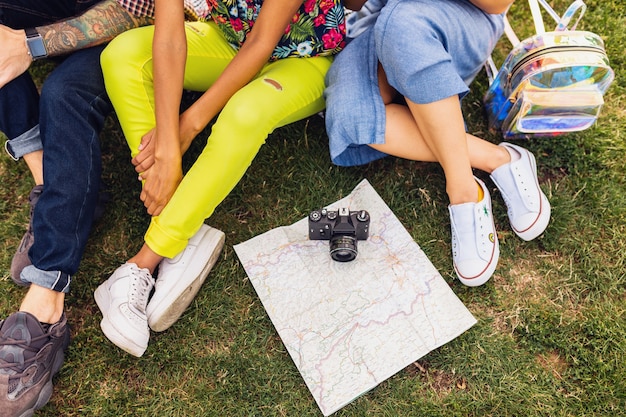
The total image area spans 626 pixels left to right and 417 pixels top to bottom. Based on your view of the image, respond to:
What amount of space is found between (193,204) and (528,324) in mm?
1175

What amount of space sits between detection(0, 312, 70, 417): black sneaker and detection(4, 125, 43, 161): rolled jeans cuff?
23.1 inches

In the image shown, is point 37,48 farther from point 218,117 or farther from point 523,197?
point 523,197

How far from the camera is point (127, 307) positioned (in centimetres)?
168

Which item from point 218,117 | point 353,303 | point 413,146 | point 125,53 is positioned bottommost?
point 353,303

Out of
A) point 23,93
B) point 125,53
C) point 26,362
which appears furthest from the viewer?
point 23,93

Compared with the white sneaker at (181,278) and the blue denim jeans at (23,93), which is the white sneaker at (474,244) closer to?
the white sneaker at (181,278)

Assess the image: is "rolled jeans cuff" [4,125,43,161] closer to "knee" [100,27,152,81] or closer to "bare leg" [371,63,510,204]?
"knee" [100,27,152,81]

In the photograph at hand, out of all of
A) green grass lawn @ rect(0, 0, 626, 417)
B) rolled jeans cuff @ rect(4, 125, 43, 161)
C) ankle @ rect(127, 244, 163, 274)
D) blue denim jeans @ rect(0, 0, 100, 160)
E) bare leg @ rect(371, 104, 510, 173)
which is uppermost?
blue denim jeans @ rect(0, 0, 100, 160)

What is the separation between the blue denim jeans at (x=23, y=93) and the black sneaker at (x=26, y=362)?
62 cm

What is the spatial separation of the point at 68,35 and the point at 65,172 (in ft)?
1.57

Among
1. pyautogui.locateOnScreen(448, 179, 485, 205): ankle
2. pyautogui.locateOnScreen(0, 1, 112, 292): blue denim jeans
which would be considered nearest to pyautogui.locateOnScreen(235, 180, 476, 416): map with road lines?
pyautogui.locateOnScreen(448, 179, 485, 205): ankle

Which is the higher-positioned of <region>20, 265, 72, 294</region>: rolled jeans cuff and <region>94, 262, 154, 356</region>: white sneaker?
<region>20, 265, 72, 294</region>: rolled jeans cuff

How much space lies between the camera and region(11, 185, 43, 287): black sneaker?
72.7 inches

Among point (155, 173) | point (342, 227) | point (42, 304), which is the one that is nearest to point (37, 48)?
point (155, 173)
